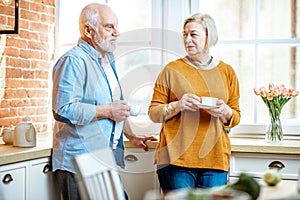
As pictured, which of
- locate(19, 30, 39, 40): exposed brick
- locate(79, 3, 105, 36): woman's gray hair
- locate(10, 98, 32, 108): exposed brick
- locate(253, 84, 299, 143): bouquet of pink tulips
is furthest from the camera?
locate(19, 30, 39, 40): exposed brick

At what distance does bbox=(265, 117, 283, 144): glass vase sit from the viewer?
3.58 meters

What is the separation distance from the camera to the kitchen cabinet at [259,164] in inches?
133

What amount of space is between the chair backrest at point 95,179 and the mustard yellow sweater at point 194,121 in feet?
3.29

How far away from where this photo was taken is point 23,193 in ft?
10.3

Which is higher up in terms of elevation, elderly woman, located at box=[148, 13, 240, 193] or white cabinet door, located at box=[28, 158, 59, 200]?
elderly woman, located at box=[148, 13, 240, 193]

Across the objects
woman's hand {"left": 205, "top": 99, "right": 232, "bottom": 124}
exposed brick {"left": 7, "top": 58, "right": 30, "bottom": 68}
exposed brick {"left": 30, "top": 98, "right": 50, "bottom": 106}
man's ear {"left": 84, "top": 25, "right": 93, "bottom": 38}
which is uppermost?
man's ear {"left": 84, "top": 25, "right": 93, "bottom": 38}

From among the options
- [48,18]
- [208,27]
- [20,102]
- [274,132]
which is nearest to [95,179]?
[208,27]

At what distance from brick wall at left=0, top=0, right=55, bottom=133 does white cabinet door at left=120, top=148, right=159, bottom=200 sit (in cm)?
91

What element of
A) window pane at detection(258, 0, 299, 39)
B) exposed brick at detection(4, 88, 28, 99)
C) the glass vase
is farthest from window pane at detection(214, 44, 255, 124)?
exposed brick at detection(4, 88, 28, 99)

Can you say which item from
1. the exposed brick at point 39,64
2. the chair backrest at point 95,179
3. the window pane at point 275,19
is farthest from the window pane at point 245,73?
the chair backrest at point 95,179

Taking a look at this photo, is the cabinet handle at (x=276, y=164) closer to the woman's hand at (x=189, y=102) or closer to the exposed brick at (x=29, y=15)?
the woman's hand at (x=189, y=102)

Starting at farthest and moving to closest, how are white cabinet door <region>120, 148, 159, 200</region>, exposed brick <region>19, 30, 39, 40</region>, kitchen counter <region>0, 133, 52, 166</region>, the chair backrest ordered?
exposed brick <region>19, 30, 39, 40</region>
white cabinet door <region>120, 148, 159, 200</region>
kitchen counter <region>0, 133, 52, 166</region>
the chair backrest

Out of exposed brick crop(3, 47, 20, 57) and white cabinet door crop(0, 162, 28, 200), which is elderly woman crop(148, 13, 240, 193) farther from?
exposed brick crop(3, 47, 20, 57)

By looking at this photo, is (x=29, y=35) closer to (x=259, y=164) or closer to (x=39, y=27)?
(x=39, y=27)
